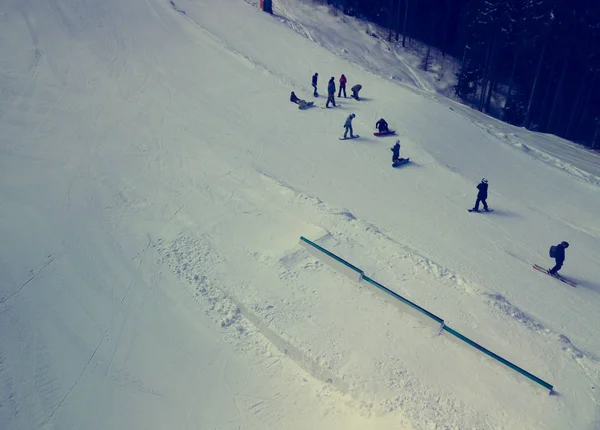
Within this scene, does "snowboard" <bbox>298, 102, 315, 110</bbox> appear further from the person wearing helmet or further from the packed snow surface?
the person wearing helmet

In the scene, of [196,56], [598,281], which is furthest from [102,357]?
[196,56]

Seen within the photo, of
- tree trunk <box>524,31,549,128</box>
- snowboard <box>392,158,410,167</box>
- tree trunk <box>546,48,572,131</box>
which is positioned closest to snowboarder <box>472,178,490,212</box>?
snowboard <box>392,158,410,167</box>

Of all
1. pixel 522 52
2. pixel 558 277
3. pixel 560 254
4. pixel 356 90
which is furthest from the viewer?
pixel 522 52

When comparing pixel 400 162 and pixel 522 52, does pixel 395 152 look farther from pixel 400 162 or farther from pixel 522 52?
pixel 522 52

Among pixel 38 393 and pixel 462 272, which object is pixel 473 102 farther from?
pixel 38 393

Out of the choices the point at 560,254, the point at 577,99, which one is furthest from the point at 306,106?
the point at 577,99

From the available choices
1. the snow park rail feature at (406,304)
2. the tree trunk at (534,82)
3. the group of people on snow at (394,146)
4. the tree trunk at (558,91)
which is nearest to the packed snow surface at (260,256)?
the snow park rail feature at (406,304)
